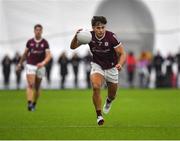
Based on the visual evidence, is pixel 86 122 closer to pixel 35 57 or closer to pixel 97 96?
pixel 97 96

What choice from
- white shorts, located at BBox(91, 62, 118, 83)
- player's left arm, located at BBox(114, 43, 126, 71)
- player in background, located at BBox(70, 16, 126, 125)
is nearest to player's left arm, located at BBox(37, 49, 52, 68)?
player in background, located at BBox(70, 16, 126, 125)

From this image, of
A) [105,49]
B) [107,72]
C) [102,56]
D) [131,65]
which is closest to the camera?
[105,49]

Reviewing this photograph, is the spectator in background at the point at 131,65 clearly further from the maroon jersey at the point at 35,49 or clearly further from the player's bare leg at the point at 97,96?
the player's bare leg at the point at 97,96

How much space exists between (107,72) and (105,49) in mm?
540

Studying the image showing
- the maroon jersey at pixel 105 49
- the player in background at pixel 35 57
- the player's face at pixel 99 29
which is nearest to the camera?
the player's face at pixel 99 29

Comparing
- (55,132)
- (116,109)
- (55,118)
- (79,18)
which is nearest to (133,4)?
(79,18)

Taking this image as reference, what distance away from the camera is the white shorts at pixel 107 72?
1593 cm

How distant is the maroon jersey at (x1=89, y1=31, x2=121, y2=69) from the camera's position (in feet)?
51.4

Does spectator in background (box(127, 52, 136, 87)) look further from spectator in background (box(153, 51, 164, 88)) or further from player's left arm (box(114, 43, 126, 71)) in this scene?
player's left arm (box(114, 43, 126, 71))

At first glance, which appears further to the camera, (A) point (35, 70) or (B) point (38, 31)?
(A) point (35, 70)

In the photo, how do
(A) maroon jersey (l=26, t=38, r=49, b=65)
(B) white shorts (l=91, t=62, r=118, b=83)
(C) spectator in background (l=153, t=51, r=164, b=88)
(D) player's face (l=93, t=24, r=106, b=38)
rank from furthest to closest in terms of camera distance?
(C) spectator in background (l=153, t=51, r=164, b=88)
(A) maroon jersey (l=26, t=38, r=49, b=65)
(B) white shorts (l=91, t=62, r=118, b=83)
(D) player's face (l=93, t=24, r=106, b=38)

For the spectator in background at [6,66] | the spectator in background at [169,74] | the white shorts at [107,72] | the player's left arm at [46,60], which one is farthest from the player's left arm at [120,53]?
the spectator in background at [6,66]

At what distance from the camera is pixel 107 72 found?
1603 centimetres

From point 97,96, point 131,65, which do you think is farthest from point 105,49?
point 131,65
